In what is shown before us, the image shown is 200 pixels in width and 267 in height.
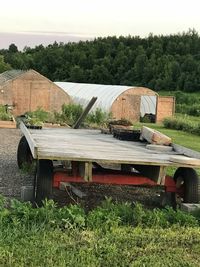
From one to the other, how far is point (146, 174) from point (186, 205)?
27.2 inches

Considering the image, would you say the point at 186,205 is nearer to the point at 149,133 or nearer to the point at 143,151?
the point at 143,151

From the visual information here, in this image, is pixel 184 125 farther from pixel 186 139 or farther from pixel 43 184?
pixel 43 184

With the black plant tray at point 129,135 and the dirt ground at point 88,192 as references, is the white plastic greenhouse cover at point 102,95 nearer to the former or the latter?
the dirt ground at point 88,192

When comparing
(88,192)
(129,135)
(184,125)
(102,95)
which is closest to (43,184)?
(88,192)

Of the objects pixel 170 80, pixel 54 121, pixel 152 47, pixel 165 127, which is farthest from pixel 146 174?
pixel 152 47

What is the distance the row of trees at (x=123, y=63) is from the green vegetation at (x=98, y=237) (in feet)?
165

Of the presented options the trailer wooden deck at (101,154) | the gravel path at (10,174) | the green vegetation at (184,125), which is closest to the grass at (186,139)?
the green vegetation at (184,125)

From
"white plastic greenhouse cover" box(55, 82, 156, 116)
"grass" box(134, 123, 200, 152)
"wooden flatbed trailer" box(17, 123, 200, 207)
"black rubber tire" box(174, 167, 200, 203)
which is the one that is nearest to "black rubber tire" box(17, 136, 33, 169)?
"wooden flatbed trailer" box(17, 123, 200, 207)

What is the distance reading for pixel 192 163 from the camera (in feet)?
21.2

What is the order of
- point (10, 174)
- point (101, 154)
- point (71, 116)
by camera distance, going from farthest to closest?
point (71, 116), point (10, 174), point (101, 154)

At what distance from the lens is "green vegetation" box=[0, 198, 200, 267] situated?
461 centimetres

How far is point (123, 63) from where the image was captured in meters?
61.3

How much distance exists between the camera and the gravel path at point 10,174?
835 cm

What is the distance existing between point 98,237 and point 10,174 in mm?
4991
